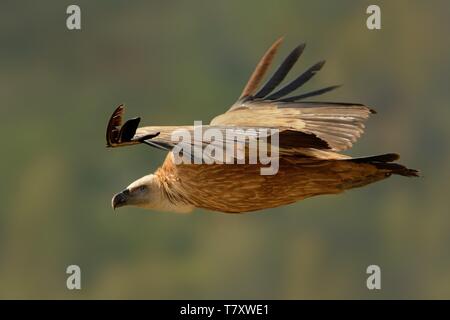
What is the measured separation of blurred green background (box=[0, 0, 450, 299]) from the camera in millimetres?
28656

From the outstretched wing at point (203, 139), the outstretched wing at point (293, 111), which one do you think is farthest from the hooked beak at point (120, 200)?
the outstretched wing at point (203, 139)

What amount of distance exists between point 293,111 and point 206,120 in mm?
19073

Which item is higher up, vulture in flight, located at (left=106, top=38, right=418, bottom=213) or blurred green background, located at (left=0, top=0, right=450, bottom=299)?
blurred green background, located at (left=0, top=0, right=450, bottom=299)

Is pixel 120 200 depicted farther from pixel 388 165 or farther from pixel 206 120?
pixel 206 120

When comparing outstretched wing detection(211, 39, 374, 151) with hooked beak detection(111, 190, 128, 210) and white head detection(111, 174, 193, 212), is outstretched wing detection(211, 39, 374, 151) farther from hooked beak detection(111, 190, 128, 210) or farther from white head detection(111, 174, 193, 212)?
hooked beak detection(111, 190, 128, 210)

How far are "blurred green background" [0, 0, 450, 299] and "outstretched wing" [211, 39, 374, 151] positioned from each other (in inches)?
617

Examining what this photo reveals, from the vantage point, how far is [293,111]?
9258 millimetres

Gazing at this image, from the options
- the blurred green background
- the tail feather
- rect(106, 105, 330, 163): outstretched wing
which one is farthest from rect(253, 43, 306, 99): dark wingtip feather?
the blurred green background

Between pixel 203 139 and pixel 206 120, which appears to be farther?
pixel 206 120

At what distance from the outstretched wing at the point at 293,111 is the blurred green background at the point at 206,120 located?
15.7 metres

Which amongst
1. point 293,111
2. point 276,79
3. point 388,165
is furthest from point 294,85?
point 388,165

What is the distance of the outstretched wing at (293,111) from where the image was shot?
343 inches
